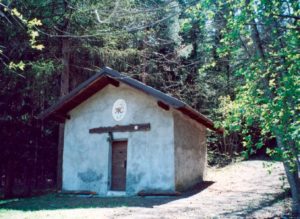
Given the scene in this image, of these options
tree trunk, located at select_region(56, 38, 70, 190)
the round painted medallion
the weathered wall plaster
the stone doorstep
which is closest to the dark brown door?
the stone doorstep

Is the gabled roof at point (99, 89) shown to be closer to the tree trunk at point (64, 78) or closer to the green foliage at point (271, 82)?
the tree trunk at point (64, 78)

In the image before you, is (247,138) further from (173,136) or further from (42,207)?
(42,207)

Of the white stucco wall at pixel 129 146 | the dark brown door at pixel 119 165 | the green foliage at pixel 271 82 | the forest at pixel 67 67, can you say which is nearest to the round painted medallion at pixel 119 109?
the white stucco wall at pixel 129 146

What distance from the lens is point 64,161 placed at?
599 inches

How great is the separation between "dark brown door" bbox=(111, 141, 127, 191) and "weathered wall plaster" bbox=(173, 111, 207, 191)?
2302mm

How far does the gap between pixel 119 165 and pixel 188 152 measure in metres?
2.78

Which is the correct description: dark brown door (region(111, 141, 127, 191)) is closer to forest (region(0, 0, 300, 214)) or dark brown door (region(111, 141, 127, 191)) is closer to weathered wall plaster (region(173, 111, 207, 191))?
weathered wall plaster (region(173, 111, 207, 191))

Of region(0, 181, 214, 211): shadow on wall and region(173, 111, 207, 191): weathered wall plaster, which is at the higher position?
region(173, 111, 207, 191): weathered wall plaster

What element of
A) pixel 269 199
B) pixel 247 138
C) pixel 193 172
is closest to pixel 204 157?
pixel 193 172

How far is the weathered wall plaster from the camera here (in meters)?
12.8

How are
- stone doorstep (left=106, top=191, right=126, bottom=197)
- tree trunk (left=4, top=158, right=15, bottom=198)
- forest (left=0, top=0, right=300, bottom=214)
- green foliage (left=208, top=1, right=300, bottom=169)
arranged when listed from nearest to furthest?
1. green foliage (left=208, top=1, right=300, bottom=169)
2. stone doorstep (left=106, top=191, right=126, bottom=197)
3. forest (left=0, top=0, right=300, bottom=214)
4. tree trunk (left=4, top=158, right=15, bottom=198)

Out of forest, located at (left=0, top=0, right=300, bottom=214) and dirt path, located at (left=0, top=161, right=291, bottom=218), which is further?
forest, located at (left=0, top=0, right=300, bottom=214)

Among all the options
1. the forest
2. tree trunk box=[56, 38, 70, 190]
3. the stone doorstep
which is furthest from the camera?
tree trunk box=[56, 38, 70, 190]

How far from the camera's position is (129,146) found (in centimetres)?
1354
